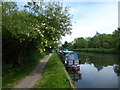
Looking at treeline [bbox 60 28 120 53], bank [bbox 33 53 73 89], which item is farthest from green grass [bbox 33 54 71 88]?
treeline [bbox 60 28 120 53]

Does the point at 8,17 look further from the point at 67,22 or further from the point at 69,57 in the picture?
the point at 69,57

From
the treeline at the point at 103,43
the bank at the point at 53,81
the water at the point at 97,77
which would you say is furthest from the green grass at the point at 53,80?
the treeline at the point at 103,43

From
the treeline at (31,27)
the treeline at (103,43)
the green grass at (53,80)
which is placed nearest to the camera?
the green grass at (53,80)

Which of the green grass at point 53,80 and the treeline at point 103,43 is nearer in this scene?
the green grass at point 53,80

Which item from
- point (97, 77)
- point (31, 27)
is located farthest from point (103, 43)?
point (31, 27)

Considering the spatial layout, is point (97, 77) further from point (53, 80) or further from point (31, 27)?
point (31, 27)

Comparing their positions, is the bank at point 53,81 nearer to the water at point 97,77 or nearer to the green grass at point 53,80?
the green grass at point 53,80

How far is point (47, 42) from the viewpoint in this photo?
1334 cm

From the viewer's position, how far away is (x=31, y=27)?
39.2 ft

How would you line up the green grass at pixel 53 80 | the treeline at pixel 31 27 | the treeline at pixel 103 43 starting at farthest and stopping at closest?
1. the treeline at pixel 103 43
2. the treeline at pixel 31 27
3. the green grass at pixel 53 80

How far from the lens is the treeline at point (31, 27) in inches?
438

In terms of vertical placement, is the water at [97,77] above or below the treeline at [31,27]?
below

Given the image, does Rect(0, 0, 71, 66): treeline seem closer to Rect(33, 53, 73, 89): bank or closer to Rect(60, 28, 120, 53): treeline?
Rect(33, 53, 73, 89): bank

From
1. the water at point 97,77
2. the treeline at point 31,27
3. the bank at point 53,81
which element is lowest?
the water at point 97,77
